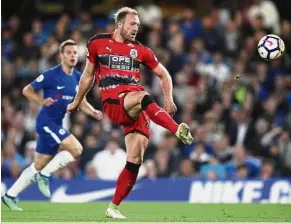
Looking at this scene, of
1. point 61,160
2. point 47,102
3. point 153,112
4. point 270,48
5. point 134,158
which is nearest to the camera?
point 153,112

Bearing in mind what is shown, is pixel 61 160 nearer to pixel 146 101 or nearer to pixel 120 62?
pixel 120 62

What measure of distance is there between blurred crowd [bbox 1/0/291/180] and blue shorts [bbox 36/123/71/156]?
386cm

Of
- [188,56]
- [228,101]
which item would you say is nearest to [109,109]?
[228,101]

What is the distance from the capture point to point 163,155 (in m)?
18.4

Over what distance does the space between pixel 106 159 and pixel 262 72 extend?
4.16 meters

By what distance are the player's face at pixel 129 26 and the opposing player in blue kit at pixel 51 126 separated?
9.75 ft

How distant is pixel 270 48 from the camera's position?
1283 cm

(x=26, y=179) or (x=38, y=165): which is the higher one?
(x=38, y=165)

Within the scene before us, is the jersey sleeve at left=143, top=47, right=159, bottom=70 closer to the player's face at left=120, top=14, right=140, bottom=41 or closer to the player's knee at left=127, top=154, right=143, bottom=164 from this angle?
the player's face at left=120, top=14, right=140, bottom=41

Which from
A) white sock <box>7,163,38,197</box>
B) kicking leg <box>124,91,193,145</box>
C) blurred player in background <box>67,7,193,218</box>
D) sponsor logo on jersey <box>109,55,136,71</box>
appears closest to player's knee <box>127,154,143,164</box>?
blurred player in background <box>67,7,193,218</box>

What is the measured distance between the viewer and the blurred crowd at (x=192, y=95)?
61.0 feet

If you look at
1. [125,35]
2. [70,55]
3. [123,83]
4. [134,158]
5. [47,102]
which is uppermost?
[125,35]

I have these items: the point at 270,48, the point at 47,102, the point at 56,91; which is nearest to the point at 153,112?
the point at 270,48

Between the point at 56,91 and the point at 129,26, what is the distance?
314 cm
